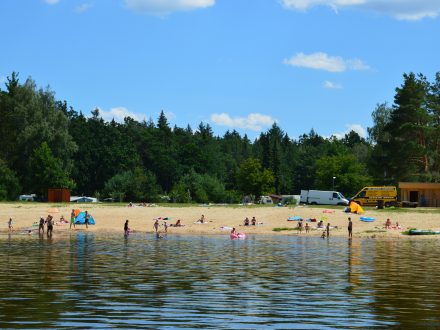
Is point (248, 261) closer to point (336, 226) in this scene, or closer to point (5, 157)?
point (336, 226)

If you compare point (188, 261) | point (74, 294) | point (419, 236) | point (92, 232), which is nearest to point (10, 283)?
point (74, 294)

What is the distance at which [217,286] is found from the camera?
25703 mm

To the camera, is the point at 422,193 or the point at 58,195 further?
the point at 58,195

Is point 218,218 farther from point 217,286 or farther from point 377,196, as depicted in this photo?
point 217,286

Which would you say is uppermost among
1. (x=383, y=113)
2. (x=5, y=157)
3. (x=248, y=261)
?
(x=383, y=113)

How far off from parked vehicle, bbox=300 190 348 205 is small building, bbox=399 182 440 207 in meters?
8.14

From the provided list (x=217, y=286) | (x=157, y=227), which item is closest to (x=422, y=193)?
(x=157, y=227)

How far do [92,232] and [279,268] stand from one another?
32.6m

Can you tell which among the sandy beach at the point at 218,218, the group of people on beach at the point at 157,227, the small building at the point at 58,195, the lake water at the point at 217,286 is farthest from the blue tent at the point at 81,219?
the small building at the point at 58,195

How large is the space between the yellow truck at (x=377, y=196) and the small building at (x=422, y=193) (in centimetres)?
347

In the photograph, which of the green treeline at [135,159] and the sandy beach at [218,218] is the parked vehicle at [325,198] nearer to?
the green treeline at [135,159]

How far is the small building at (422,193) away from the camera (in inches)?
3538

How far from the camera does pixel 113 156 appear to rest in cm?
13812

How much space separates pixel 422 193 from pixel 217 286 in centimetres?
7097
